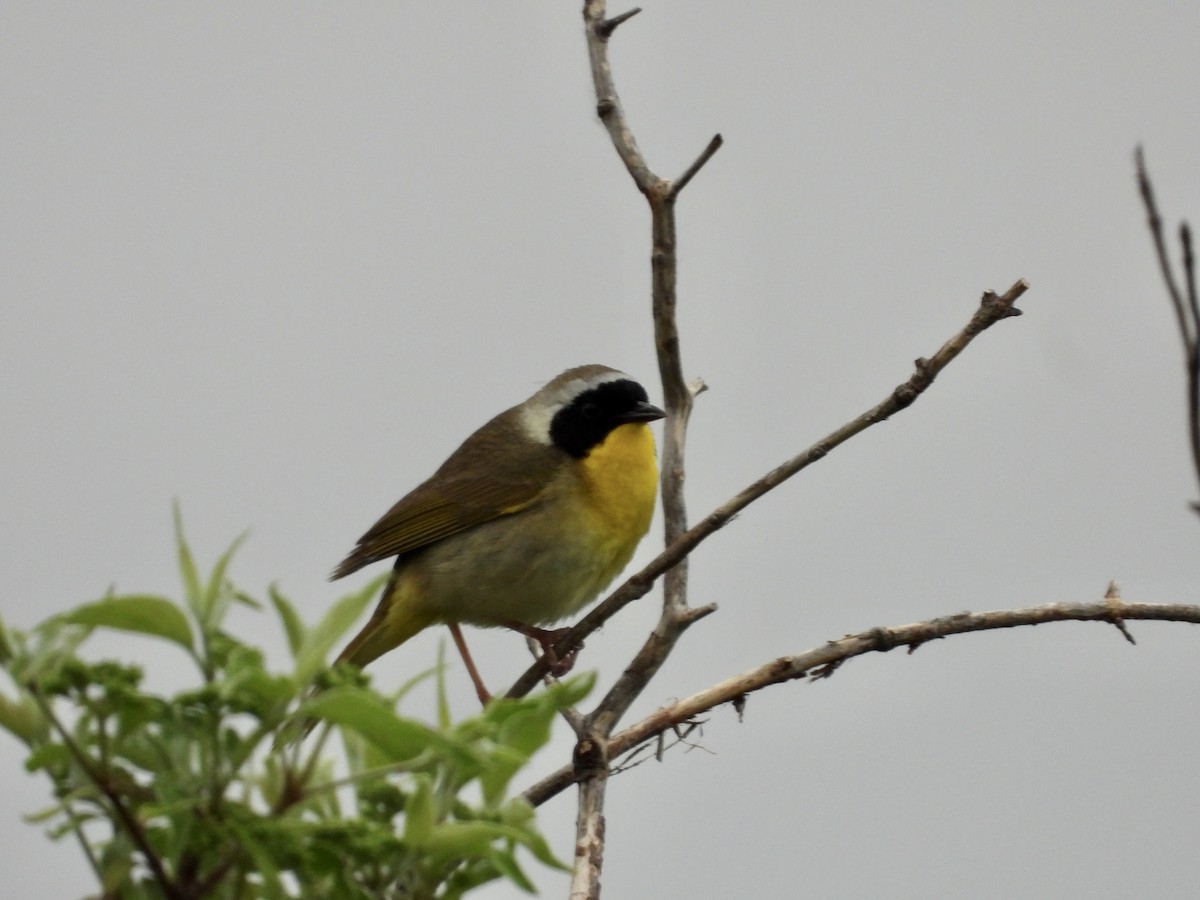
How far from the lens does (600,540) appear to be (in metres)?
5.19

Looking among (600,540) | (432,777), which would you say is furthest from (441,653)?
(600,540)

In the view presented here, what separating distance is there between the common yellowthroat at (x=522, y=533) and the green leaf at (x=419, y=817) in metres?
3.58

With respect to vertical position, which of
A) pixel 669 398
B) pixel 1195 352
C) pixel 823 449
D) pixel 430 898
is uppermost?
pixel 669 398

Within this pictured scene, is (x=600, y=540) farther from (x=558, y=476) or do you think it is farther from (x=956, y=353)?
(x=956, y=353)

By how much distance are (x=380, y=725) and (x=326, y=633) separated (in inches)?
4.1

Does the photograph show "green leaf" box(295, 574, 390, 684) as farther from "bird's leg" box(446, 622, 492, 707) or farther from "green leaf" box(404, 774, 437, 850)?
"bird's leg" box(446, 622, 492, 707)

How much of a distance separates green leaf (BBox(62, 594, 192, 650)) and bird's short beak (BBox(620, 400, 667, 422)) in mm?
4145

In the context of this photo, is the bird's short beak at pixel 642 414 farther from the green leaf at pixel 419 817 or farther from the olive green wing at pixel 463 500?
the green leaf at pixel 419 817

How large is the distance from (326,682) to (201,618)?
0.46 ft

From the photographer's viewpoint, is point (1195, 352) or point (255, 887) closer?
point (1195, 352)

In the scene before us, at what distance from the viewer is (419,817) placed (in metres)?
1.41

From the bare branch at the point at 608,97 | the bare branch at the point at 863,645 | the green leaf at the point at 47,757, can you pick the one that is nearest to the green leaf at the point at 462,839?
the green leaf at the point at 47,757

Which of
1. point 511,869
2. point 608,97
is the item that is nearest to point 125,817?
point 511,869

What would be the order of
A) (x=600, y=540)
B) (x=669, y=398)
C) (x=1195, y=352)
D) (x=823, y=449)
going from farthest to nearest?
(x=600, y=540) → (x=669, y=398) → (x=823, y=449) → (x=1195, y=352)
